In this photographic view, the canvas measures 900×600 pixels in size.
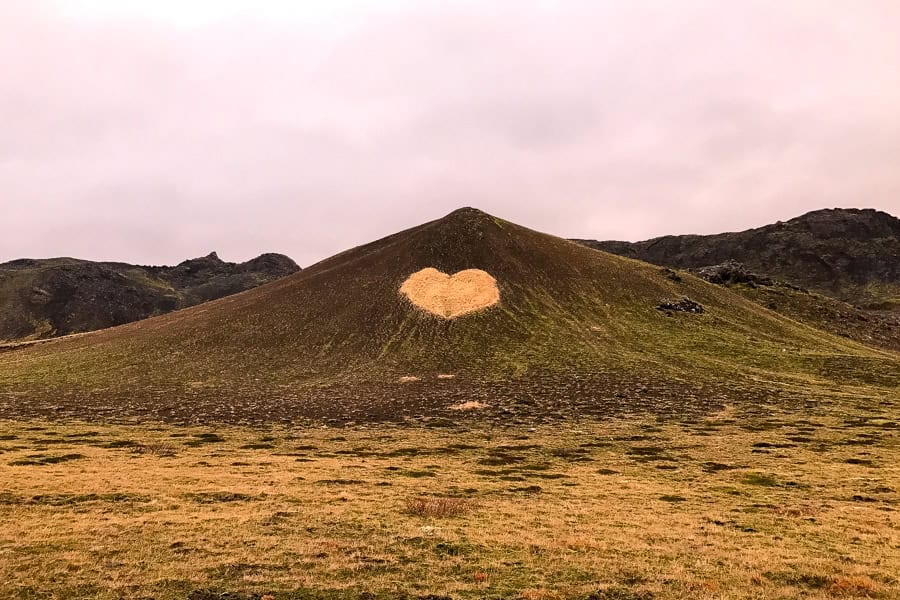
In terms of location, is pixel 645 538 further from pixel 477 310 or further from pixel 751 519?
pixel 477 310

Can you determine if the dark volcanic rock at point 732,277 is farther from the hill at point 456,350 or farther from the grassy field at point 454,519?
→ the grassy field at point 454,519

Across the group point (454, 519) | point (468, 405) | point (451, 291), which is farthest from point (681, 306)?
point (454, 519)

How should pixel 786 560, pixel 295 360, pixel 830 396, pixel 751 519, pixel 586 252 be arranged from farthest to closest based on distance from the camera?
pixel 586 252 → pixel 295 360 → pixel 830 396 → pixel 751 519 → pixel 786 560

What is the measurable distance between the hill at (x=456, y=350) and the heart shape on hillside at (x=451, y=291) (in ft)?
1.61

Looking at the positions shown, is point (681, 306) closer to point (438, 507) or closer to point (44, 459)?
point (438, 507)

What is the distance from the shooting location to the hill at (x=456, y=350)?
77.9m

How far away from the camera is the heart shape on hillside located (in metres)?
126

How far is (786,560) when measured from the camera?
830 inches

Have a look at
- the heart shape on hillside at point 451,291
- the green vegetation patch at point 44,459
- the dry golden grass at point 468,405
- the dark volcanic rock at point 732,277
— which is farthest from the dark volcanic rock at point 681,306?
the green vegetation patch at point 44,459

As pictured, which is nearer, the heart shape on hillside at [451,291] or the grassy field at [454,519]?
the grassy field at [454,519]

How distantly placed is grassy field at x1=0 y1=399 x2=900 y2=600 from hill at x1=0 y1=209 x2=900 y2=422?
22925 mm

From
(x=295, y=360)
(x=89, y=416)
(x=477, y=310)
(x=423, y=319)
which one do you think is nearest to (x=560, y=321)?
(x=477, y=310)

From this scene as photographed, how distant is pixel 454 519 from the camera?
27.3m

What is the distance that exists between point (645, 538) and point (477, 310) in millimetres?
100499
